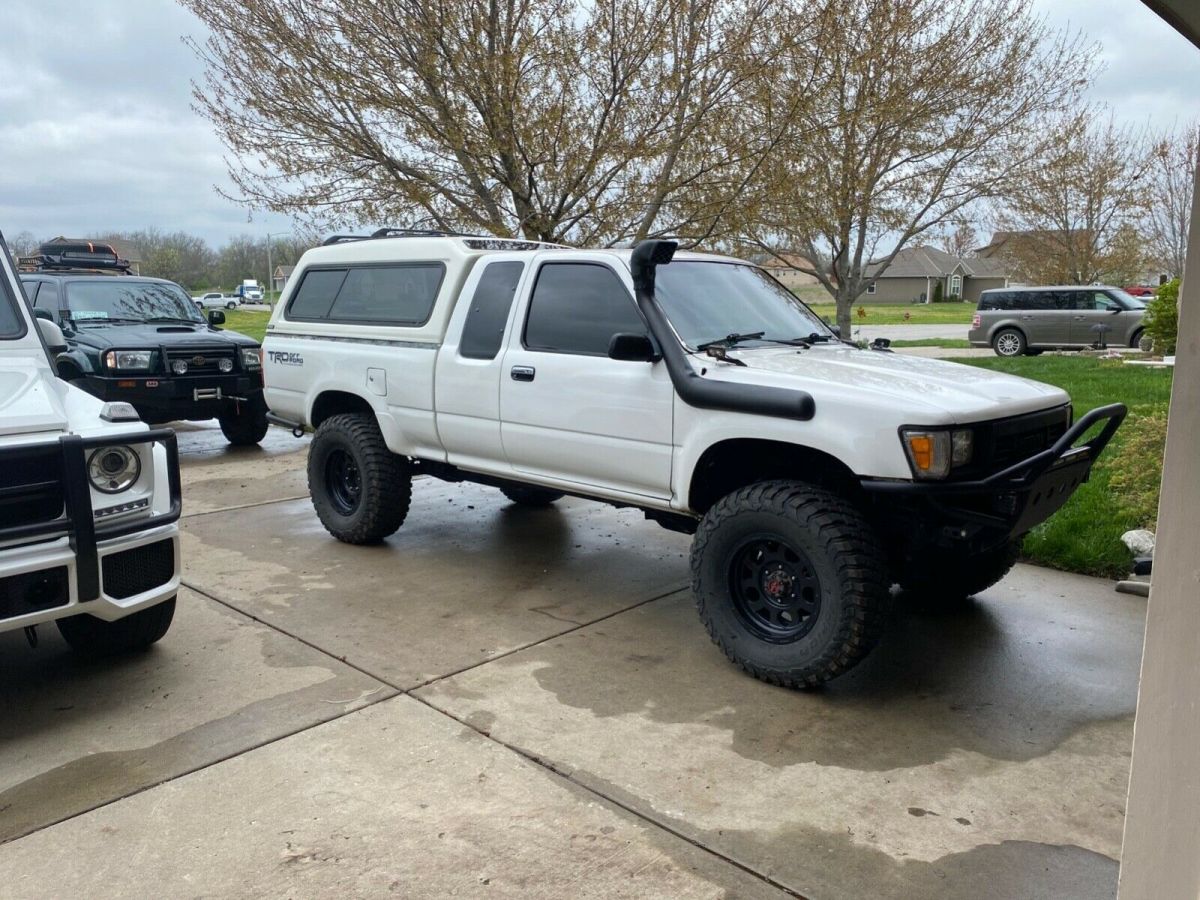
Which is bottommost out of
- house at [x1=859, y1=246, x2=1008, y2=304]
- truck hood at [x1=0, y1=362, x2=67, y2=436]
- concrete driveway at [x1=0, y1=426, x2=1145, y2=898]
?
concrete driveway at [x1=0, y1=426, x2=1145, y2=898]

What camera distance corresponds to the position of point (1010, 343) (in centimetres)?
2239

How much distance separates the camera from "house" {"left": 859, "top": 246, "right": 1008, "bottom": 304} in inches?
2945

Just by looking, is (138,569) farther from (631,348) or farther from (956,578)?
(956,578)

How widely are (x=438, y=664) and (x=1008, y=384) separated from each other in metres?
2.94

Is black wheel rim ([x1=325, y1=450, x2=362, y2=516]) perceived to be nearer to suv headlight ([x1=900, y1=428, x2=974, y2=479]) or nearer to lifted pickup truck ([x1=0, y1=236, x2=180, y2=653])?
lifted pickup truck ([x1=0, y1=236, x2=180, y2=653])

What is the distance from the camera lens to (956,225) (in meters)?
16.4

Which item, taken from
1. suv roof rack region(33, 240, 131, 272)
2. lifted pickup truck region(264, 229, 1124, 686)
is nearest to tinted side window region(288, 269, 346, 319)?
lifted pickup truck region(264, 229, 1124, 686)

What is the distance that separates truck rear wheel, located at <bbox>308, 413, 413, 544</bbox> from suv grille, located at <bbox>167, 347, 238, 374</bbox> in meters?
3.98

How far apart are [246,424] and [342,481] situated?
458cm

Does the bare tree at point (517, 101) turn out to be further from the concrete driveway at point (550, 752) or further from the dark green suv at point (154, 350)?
the concrete driveway at point (550, 752)

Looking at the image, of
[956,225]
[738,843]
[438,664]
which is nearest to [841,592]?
[738,843]

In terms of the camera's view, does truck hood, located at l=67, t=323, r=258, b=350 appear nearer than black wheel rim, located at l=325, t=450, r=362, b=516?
No

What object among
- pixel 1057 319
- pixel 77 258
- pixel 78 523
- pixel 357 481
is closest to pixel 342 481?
pixel 357 481

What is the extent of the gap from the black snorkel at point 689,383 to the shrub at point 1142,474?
3216 mm
